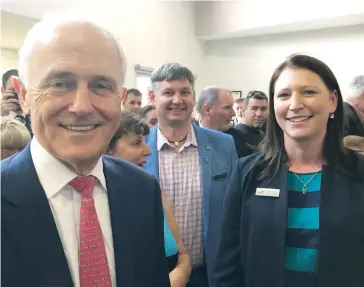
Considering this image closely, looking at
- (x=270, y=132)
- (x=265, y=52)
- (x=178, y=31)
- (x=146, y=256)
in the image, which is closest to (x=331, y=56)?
(x=265, y=52)

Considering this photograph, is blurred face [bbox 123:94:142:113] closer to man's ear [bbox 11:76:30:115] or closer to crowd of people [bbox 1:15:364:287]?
crowd of people [bbox 1:15:364:287]

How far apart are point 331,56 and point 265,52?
4.35 feet

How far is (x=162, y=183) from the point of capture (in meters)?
2.09

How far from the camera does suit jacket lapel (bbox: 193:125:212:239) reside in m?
2.01

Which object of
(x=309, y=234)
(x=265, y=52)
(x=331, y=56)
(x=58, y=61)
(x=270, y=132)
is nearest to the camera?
(x=58, y=61)

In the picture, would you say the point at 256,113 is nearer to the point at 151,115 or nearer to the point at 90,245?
the point at 151,115

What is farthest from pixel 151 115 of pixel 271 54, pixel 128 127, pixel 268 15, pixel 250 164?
pixel 271 54

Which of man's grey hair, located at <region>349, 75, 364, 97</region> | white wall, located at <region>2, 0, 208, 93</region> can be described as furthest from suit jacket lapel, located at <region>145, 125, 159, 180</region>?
white wall, located at <region>2, 0, 208, 93</region>

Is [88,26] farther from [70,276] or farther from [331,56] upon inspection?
[331,56]

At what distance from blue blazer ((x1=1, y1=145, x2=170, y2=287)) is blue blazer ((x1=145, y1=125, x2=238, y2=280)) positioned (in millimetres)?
814

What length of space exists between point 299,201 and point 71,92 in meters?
0.98

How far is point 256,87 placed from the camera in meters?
8.23

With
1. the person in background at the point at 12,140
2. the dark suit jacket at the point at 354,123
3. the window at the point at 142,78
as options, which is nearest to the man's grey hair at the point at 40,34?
the person in background at the point at 12,140

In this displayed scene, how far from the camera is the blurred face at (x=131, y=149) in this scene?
1840mm
